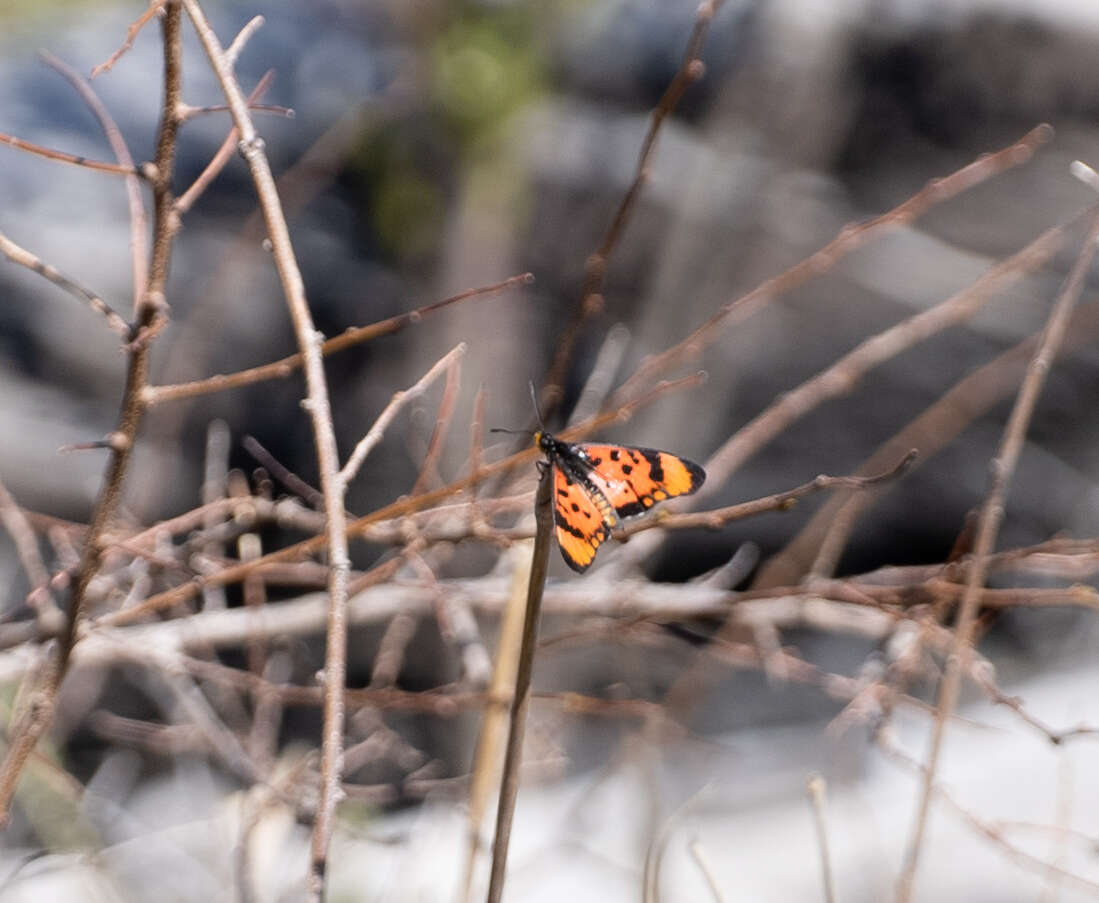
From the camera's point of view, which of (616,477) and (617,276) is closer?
(616,477)

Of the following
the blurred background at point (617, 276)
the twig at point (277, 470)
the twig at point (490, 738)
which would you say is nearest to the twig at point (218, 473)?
the blurred background at point (617, 276)

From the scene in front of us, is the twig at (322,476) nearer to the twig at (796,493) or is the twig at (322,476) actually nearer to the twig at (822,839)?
the twig at (796,493)

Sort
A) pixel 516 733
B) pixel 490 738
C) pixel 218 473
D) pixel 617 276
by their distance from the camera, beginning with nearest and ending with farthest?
pixel 516 733, pixel 490 738, pixel 218 473, pixel 617 276

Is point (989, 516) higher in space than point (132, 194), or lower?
lower

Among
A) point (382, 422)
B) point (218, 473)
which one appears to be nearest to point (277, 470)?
point (382, 422)

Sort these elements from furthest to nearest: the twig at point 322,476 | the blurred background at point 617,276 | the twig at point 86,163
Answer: the blurred background at point 617,276 < the twig at point 86,163 < the twig at point 322,476

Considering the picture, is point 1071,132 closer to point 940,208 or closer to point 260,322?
point 940,208

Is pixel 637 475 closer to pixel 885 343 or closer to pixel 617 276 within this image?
pixel 885 343
